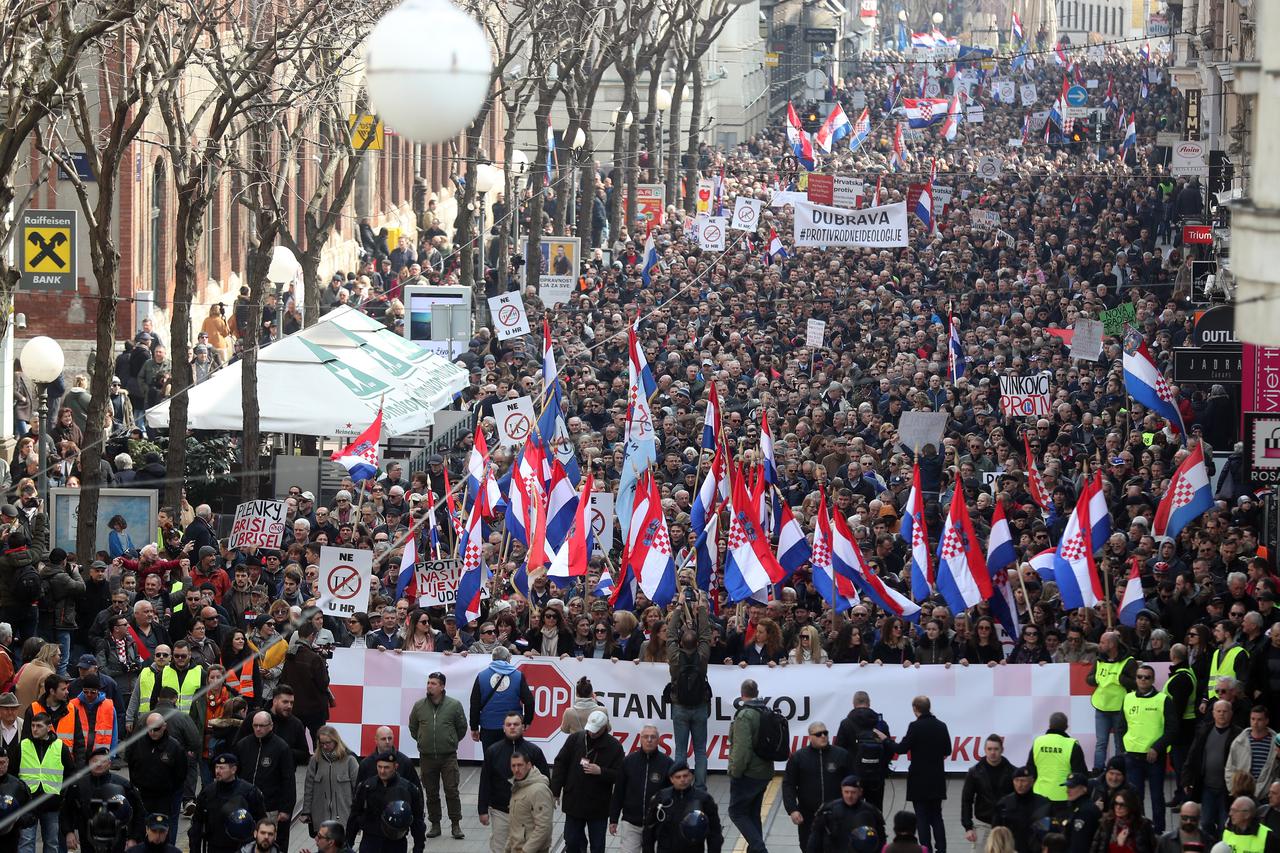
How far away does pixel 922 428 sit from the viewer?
2677 centimetres

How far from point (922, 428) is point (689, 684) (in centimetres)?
1037

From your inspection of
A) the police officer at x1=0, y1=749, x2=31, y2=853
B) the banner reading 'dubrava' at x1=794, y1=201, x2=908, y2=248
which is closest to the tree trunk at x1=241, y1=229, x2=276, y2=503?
the police officer at x1=0, y1=749, x2=31, y2=853

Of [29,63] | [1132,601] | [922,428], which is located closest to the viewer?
[1132,601]

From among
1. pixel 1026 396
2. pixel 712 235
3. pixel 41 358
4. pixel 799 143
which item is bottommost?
pixel 1026 396

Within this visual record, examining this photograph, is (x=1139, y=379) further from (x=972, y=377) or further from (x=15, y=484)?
(x=15, y=484)

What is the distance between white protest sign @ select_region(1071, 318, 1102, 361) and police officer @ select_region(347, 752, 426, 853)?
16.9 meters

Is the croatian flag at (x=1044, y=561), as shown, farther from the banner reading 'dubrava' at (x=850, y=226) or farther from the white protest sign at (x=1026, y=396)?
the banner reading 'dubrava' at (x=850, y=226)

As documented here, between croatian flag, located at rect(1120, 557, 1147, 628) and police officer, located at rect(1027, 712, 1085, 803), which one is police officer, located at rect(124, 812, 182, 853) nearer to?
police officer, located at rect(1027, 712, 1085, 803)

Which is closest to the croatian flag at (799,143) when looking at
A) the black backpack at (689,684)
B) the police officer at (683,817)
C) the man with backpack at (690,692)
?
the man with backpack at (690,692)

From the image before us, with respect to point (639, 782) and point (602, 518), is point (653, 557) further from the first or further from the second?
point (639, 782)

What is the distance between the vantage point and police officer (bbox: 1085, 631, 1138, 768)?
653 inches

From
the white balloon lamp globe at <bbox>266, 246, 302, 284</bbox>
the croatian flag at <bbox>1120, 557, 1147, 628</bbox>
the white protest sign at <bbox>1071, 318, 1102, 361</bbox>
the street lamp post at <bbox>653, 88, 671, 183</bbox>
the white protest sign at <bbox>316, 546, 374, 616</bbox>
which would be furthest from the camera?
the street lamp post at <bbox>653, 88, 671, 183</bbox>

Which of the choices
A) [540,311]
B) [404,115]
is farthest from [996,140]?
[404,115]

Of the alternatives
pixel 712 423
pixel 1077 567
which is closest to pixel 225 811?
pixel 1077 567
